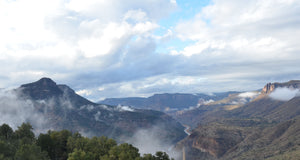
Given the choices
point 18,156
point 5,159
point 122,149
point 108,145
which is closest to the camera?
point 5,159

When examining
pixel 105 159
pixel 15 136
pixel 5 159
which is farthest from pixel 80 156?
pixel 15 136

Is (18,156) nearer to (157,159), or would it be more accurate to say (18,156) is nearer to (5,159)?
(5,159)

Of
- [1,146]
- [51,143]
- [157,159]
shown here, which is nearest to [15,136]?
[51,143]

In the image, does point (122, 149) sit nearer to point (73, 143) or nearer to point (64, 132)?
point (73, 143)

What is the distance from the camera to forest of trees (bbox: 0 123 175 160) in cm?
10050

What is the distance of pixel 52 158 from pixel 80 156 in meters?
44.7

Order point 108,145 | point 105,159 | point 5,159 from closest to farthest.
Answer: point 5,159, point 105,159, point 108,145

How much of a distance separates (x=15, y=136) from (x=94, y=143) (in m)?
52.1

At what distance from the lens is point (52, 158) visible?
135 metres

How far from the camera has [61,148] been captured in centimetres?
14400

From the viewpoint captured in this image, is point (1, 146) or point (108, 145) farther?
point (108, 145)

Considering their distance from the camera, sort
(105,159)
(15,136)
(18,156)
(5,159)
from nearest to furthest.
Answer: (5,159), (18,156), (105,159), (15,136)

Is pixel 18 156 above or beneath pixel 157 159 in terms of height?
above

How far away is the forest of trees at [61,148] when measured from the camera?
100500mm
